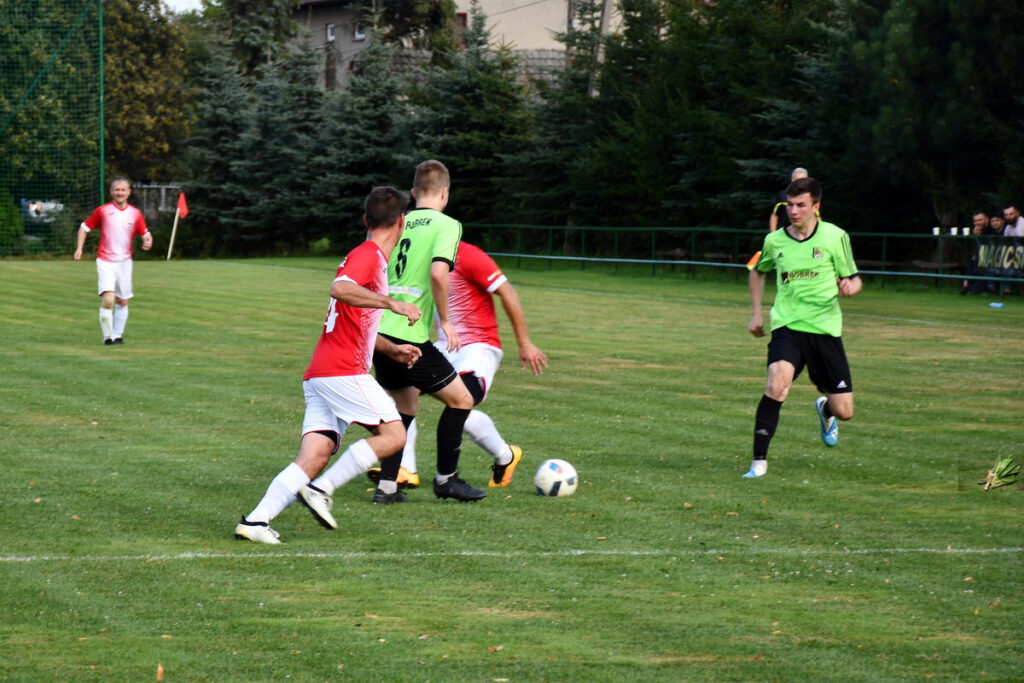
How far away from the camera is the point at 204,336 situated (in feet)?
63.2

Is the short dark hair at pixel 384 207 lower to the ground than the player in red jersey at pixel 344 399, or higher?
higher

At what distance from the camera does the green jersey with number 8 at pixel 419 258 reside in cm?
802

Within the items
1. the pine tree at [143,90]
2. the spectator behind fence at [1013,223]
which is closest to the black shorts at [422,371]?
the spectator behind fence at [1013,223]

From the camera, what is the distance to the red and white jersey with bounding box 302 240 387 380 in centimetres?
713

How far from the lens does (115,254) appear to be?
727 inches

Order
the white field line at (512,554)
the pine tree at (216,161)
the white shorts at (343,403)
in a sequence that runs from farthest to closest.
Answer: the pine tree at (216,161), the white shorts at (343,403), the white field line at (512,554)

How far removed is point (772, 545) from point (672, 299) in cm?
2123

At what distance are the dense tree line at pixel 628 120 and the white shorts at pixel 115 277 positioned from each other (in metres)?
18.3

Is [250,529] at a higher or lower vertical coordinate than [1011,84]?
lower

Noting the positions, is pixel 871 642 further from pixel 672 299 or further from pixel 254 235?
pixel 254 235

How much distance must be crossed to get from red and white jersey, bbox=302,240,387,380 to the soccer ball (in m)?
1.72

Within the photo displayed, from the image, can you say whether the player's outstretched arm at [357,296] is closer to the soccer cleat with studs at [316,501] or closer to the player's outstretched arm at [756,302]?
the soccer cleat with studs at [316,501]

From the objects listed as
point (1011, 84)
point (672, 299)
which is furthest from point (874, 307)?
point (1011, 84)

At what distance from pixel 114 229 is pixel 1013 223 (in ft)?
56.5
